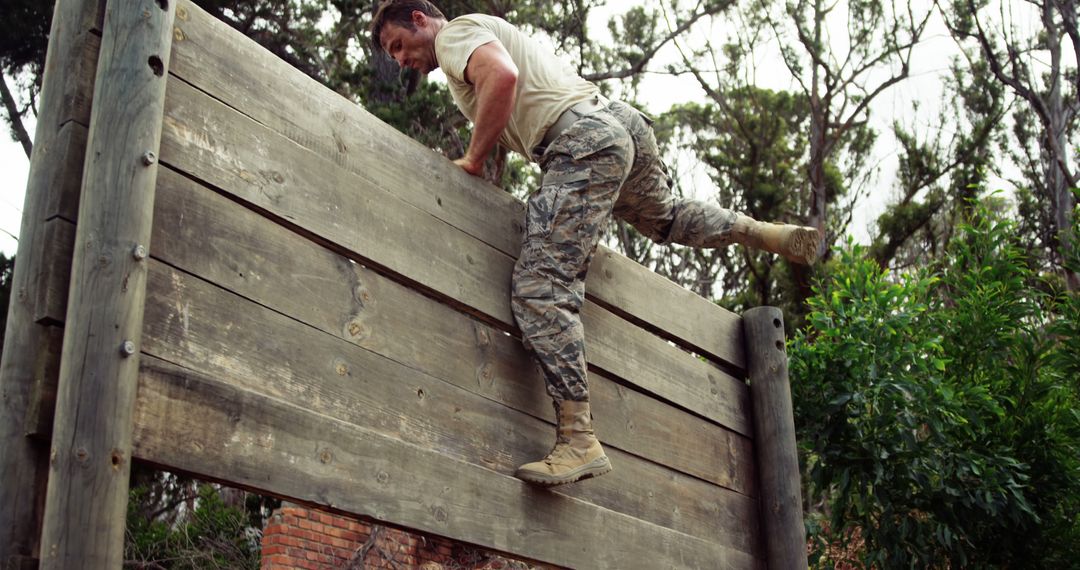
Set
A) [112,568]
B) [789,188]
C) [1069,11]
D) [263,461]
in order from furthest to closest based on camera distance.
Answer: [789,188], [1069,11], [263,461], [112,568]

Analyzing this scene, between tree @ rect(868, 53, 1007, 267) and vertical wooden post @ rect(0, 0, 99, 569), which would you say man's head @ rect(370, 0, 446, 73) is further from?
tree @ rect(868, 53, 1007, 267)

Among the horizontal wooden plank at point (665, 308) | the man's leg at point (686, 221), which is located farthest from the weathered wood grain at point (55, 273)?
the man's leg at point (686, 221)

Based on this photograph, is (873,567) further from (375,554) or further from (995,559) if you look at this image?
(375,554)

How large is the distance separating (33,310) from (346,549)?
9.42 meters

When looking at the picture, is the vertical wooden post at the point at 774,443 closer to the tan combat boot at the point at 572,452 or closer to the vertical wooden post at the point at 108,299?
the tan combat boot at the point at 572,452

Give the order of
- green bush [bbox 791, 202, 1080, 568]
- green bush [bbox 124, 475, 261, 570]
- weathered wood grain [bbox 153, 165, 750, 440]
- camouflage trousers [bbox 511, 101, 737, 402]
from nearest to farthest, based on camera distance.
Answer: weathered wood grain [bbox 153, 165, 750, 440] → camouflage trousers [bbox 511, 101, 737, 402] → green bush [bbox 791, 202, 1080, 568] → green bush [bbox 124, 475, 261, 570]

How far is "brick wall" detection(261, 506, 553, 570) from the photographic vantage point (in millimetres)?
10805

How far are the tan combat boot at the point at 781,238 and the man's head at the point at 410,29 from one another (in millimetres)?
1325

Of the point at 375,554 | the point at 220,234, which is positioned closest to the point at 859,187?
the point at 375,554

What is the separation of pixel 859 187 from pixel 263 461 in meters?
19.6

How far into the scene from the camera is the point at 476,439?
3.27 meters


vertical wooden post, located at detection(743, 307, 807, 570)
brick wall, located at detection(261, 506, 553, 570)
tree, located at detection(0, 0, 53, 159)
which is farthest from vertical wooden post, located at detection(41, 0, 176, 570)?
tree, located at detection(0, 0, 53, 159)

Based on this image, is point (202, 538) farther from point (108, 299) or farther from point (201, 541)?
point (108, 299)

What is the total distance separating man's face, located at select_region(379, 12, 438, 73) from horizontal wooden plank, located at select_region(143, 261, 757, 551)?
110 cm
